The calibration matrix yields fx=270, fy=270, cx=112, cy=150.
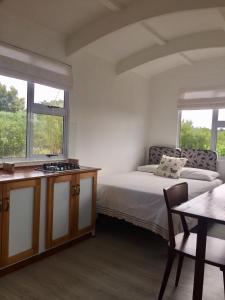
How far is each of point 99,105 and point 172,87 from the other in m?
1.72

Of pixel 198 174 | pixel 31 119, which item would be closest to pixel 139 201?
pixel 198 174

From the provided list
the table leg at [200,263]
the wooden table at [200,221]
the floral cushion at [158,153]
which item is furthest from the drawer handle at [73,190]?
the floral cushion at [158,153]

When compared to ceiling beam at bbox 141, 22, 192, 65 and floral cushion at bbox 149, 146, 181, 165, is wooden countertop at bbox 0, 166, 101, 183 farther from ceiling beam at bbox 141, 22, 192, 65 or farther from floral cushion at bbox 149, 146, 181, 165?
floral cushion at bbox 149, 146, 181, 165

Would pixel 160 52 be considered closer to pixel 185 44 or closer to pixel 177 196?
pixel 185 44

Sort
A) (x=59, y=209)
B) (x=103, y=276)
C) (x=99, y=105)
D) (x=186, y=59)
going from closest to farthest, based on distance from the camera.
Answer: (x=103, y=276) → (x=59, y=209) → (x=99, y=105) → (x=186, y=59)

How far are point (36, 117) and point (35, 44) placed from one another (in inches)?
33.3

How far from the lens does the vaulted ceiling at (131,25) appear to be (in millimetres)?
2855

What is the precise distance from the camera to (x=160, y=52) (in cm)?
401

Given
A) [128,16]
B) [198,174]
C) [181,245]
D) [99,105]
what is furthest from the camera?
[198,174]

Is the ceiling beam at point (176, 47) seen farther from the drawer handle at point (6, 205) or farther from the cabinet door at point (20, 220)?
the drawer handle at point (6, 205)

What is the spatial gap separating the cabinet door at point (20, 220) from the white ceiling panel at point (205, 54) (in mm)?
3240

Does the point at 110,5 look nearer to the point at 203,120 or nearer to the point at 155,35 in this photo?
the point at 155,35

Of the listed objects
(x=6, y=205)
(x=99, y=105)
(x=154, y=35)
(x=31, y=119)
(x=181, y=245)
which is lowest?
(x=181, y=245)

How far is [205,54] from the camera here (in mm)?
4379
